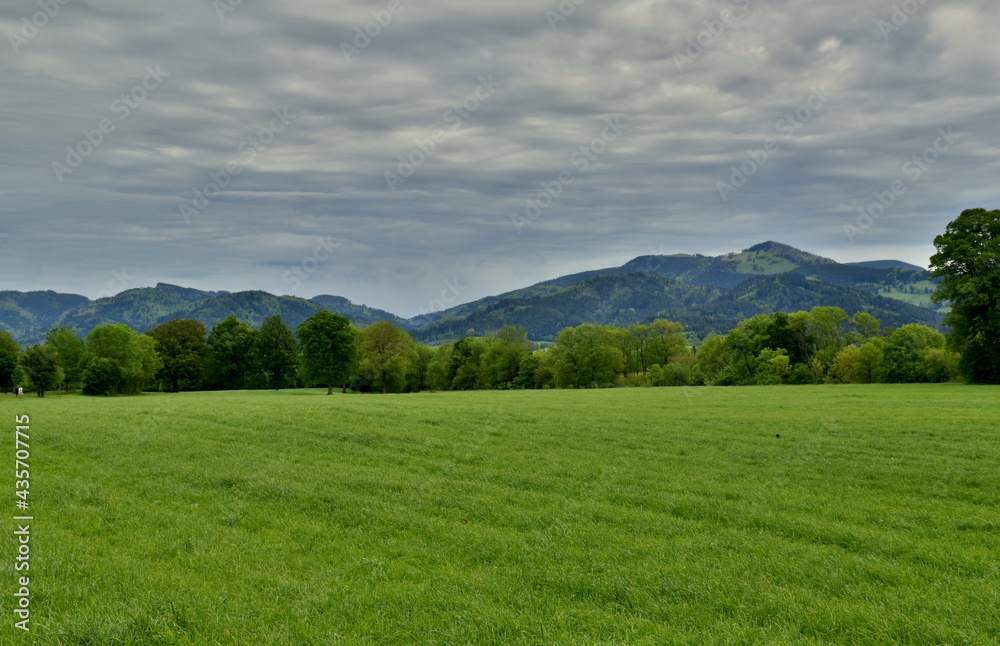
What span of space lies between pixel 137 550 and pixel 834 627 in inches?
419

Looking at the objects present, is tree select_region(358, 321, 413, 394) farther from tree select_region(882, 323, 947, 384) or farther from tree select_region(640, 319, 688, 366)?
tree select_region(882, 323, 947, 384)

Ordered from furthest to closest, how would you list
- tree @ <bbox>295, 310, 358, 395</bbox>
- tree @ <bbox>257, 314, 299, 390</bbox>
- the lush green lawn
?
tree @ <bbox>257, 314, 299, 390</bbox> < tree @ <bbox>295, 310, 358, 395</bbox> < the lush green lawn

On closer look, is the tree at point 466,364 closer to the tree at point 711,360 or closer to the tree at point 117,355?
the tree at point 711,360

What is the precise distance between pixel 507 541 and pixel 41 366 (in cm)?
9322

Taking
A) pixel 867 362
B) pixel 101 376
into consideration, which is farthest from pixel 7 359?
pixel 867 362

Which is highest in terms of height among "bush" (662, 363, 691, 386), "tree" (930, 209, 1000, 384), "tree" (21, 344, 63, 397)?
"tree" (930, 209, 1000, 384)

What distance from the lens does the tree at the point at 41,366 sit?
78625 mm

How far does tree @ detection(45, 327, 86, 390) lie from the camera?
79188 mm

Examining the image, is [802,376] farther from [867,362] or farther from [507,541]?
[507,541]

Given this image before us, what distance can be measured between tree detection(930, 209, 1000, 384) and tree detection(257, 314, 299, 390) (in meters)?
85.5

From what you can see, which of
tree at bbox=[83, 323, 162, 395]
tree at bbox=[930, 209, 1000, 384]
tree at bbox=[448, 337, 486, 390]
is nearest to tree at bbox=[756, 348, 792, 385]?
tree at bbox=[930, 209, 1000, 384]

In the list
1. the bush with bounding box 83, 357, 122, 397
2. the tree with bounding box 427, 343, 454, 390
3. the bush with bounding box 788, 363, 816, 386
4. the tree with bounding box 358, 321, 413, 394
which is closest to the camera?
the bush with bounding box 83, 357, 122, 397

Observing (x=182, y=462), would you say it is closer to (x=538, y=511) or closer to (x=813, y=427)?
(x=538, y=511)

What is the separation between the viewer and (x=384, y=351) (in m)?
97.1
